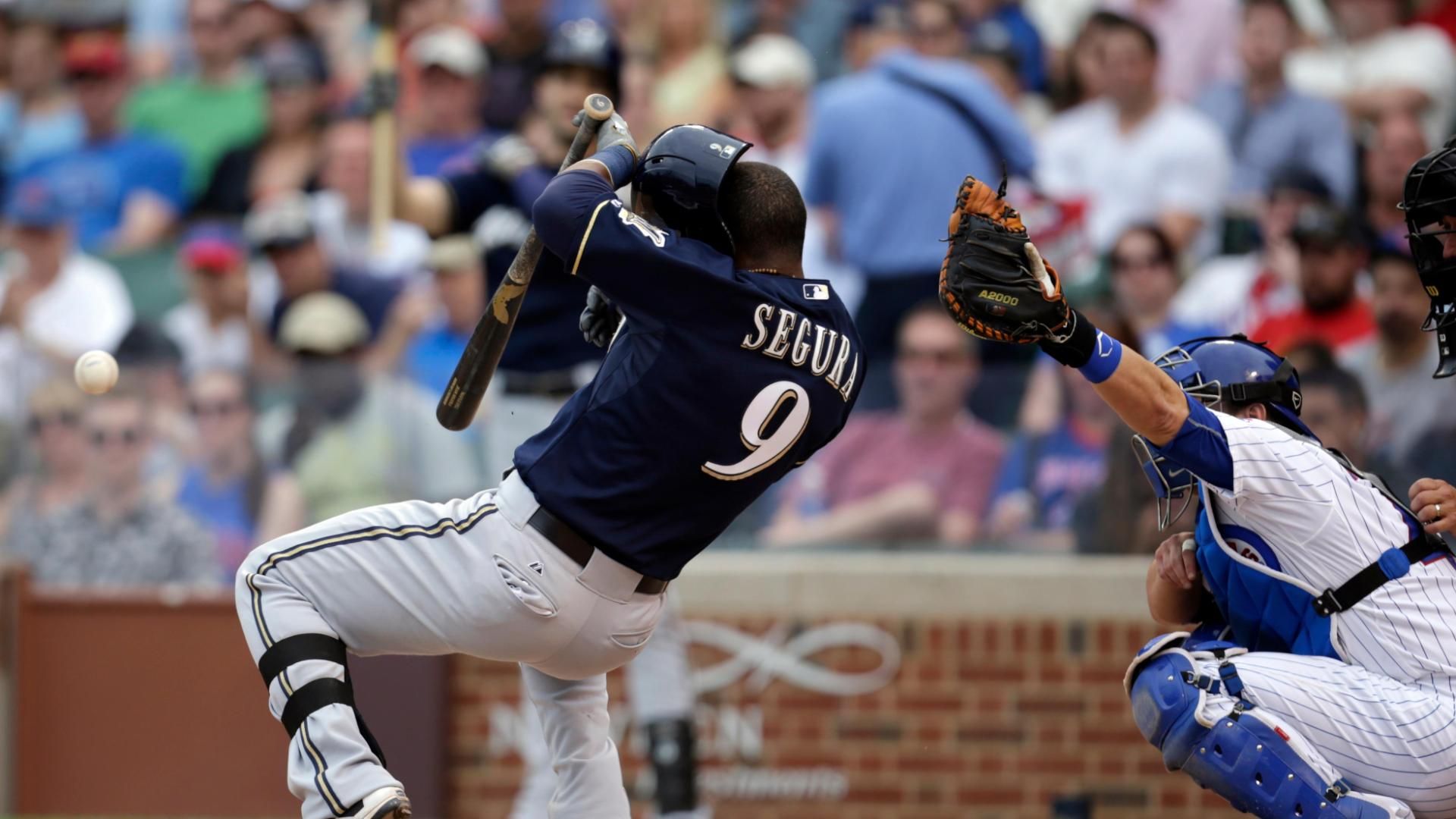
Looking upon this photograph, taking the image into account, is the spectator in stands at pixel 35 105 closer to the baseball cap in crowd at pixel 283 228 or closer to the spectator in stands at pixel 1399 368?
the baseball cap in crowd at pixel 283 228

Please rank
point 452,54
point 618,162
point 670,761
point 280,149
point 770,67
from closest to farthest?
point 618,162 → point 670,761 → point 770,67 → point 452,54 → point 280,149

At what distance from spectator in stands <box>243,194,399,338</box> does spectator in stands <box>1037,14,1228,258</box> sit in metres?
3.45

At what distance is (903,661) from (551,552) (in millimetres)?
3352

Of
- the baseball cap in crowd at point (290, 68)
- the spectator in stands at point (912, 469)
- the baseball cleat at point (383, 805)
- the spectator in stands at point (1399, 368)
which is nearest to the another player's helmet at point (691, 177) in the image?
the baseball cleat at point (383, 805)

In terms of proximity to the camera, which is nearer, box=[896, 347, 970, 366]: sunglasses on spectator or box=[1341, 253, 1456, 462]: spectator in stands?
box=[1341, 253, 1456, 462]: spectator in stands

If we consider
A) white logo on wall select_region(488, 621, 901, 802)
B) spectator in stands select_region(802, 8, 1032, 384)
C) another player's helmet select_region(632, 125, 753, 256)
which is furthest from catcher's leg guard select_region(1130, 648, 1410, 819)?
spectator in stands select_region(802, 8, 1032, 384)

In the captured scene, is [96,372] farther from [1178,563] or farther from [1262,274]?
[1262,274]

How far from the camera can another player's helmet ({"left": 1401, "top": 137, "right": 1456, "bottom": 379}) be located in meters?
4.76

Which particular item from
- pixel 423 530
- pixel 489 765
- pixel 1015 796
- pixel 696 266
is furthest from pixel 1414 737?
pixel 489 765

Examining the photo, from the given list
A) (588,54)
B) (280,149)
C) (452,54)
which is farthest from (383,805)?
(280,149)

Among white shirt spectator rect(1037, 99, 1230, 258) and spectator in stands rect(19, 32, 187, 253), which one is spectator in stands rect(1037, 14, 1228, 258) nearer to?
white shirt spectator rect(1037, 99, 1230, 258)

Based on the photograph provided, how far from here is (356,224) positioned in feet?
34.4

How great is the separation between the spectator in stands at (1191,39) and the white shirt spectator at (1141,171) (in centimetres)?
27

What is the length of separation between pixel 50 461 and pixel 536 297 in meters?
2.88
